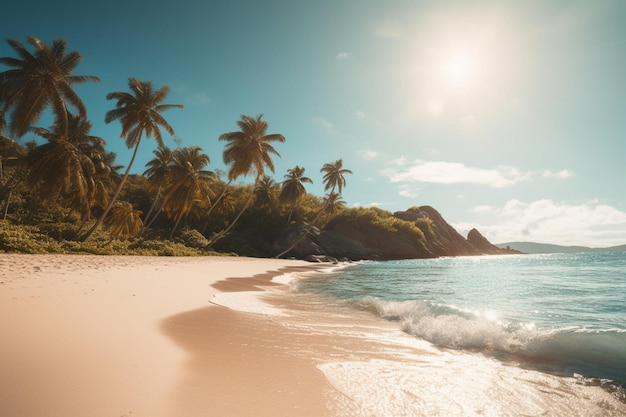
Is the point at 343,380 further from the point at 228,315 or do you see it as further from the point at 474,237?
the point at 474,237

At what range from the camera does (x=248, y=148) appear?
105 feet

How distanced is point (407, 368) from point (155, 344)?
3599 millimetres

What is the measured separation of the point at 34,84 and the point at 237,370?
22.9 metres

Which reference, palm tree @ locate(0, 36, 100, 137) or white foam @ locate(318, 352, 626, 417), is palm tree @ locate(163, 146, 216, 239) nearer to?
palm tree @ locate(0, 36, 100, 137)

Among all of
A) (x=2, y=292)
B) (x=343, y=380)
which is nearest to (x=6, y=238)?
(x=2, y=292)

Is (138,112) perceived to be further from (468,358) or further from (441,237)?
(441,237)

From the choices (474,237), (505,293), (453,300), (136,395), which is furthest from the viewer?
(474,237)

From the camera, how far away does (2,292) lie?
6.19 m

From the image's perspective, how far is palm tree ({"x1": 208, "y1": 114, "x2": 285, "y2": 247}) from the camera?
3177 cm

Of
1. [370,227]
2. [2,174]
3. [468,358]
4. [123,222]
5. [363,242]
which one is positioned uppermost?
[2,174]

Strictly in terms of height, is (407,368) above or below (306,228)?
below

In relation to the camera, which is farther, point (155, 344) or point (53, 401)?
point (155, 344)

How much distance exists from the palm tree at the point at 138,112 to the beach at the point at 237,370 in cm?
2054

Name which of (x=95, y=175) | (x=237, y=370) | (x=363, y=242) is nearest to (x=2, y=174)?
(x=95, y=175)
